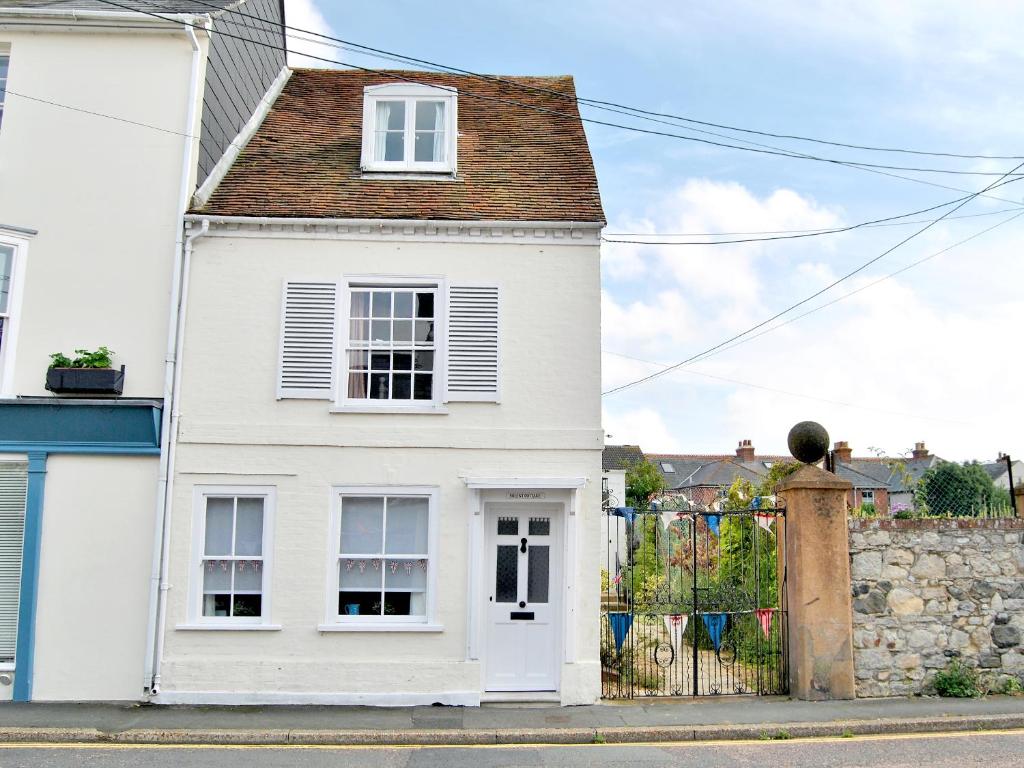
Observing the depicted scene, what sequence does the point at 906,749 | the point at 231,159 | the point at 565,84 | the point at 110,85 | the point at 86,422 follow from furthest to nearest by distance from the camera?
the point at 565,84, the point at 231,159, the point at 110,85, the point at 86,422, the point at 906,749

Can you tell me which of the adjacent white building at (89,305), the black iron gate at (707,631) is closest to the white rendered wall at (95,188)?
the adjacent white building at (89,305)

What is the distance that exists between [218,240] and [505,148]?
15.2 ft

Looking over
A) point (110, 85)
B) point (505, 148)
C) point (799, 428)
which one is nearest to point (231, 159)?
point (110, 85)

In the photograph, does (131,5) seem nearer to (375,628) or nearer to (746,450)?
(375,628)

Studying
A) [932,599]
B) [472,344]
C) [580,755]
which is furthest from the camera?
[472,344]

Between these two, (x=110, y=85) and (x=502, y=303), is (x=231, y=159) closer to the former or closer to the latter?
(x=110, y=85)

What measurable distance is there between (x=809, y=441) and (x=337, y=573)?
6.42 m

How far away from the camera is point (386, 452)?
11289 millimetres

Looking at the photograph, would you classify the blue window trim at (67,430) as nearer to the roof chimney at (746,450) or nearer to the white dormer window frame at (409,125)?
the white dormer window frame at (409,125)

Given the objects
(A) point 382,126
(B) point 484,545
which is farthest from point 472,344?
(A) point 382,126

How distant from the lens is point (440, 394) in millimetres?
11461

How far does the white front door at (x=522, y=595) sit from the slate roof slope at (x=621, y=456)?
32.0m

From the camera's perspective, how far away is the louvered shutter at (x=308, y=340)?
37.3ft

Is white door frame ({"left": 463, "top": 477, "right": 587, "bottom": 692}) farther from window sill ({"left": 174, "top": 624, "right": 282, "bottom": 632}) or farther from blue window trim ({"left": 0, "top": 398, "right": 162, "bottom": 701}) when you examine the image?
blue window trim ({"left": 0, "top": 398, "right": 162, "bottom": 701})
